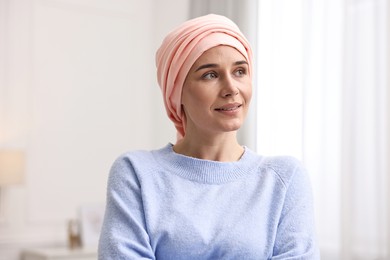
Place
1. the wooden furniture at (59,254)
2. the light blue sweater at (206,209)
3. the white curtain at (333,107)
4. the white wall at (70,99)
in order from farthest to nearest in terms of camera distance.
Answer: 1. the white wall at (70,99)
2. the wooden furniture at (59,254)
3. the white curtain at (333,107)
4. the light blue sweater at (206,209)

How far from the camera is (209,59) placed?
1506 mm

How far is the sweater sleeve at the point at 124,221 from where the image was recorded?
145 cm

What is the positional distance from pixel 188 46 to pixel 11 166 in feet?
9.00

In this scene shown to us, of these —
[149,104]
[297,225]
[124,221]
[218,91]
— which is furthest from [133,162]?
[149,104]

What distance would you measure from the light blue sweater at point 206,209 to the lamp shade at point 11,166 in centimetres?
257

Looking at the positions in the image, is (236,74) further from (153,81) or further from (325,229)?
(153,81)

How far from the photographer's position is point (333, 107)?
357 centimetres

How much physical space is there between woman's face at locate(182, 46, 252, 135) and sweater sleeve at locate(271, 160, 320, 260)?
0.22m

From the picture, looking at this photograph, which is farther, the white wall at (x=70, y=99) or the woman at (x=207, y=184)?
the white wall at (x=70, y=99)

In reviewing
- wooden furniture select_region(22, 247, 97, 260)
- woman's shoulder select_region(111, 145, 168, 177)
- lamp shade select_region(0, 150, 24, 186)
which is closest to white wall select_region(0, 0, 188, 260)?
wooden furniture select_region(22, 247, 97, 260)

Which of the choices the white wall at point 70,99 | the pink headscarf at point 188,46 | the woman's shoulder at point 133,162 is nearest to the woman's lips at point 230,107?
the pink headscarf at point 188,46

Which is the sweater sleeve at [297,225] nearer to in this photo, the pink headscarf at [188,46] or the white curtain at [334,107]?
the pink headscarf at [188,46]

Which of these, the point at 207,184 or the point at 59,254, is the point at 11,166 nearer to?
the point at 59,254

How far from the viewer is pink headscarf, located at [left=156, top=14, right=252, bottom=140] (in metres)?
1.51
